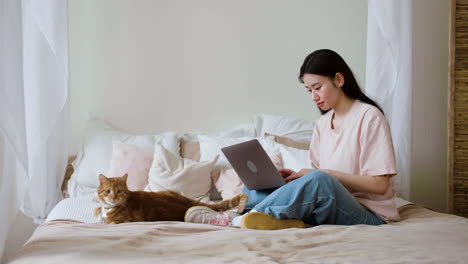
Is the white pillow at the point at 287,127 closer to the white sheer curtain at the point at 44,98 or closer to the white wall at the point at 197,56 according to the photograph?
the white wall at the point at 197,56

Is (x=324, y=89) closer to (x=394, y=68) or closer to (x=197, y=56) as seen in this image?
(x=394, y=68)

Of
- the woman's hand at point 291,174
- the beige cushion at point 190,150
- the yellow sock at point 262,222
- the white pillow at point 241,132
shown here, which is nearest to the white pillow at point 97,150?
the beige cushion at point 190,150

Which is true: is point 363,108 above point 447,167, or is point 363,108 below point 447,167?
above

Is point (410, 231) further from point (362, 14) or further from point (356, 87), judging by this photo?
point (362, 14)

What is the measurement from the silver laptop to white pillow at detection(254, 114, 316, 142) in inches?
44.1

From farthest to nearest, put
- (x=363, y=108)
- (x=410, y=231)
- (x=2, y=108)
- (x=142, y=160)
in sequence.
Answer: (x=142, y=160), (x=363, y=108), (x=410, y=231), (x=2, y=108)

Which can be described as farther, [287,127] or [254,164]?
[287,127]

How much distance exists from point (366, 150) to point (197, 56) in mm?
1683

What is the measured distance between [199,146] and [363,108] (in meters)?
1.20

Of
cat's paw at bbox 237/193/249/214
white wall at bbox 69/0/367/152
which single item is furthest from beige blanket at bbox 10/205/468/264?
white wall at bbox 69/0/367/152

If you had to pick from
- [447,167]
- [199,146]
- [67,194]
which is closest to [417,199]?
[447,167]

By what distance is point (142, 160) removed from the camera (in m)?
2.83

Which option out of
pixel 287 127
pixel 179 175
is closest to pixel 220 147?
pixel 179 175

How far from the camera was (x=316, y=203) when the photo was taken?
193 centimetres
